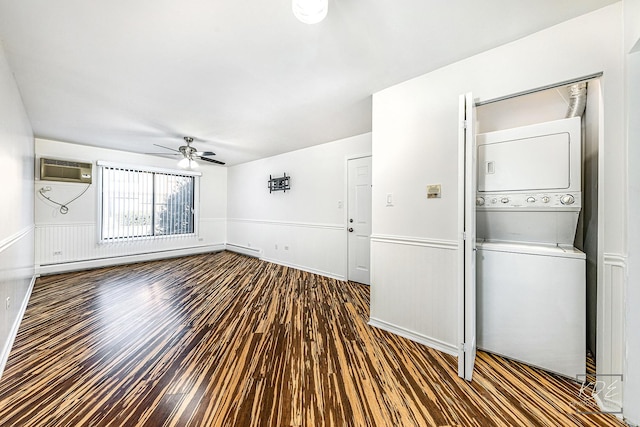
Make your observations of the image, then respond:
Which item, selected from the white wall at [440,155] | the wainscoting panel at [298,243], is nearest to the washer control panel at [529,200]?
the white wall at [440,155]

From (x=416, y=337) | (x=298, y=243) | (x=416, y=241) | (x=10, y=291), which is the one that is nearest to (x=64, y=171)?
(x=10, y=291)

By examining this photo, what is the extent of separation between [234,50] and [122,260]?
5.15 m

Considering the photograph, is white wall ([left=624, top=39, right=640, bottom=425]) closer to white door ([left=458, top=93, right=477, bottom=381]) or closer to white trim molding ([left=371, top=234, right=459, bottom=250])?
white door ([left=458, top=93, right=477, bottom=381])

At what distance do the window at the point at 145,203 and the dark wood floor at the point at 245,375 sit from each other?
7.60ft

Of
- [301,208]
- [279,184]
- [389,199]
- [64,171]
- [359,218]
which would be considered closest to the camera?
[389,199]

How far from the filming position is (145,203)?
532 centimetres

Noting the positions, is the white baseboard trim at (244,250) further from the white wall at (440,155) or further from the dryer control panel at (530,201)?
the dryer control panel at (530,201)

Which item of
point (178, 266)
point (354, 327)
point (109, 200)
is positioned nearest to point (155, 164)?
point (109, 200)

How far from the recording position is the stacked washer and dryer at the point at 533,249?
1.76 meters

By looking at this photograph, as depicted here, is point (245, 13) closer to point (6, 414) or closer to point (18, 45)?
point (18, 45)

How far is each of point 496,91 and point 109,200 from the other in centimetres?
632

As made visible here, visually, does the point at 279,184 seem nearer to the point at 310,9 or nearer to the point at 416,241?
the point at 416,241

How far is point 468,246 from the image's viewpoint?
5.67ft

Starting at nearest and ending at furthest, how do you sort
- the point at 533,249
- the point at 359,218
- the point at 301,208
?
1. the point at 533,249
2. the point at 359,218
3. the point at 301,208
